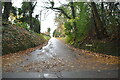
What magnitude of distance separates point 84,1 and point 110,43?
6.47 m

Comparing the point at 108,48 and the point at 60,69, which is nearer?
the point at 60,69

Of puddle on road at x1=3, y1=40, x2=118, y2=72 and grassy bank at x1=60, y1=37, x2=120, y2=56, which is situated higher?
grassy bank at x1=60, y1=37, x2=120, y2=56

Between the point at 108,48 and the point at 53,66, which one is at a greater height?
the point at 108,48

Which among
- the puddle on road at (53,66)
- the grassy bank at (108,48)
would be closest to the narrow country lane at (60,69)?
the puddle on road at (53,66)

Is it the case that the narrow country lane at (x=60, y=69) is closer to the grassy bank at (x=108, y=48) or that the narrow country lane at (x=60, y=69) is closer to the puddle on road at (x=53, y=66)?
the puddle on road at (x=53, y=66)

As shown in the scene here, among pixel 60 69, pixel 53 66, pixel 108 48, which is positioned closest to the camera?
pixel 60 69

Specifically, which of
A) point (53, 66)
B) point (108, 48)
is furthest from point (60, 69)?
point (108, 48)

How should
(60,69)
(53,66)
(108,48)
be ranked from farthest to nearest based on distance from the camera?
(108,48), (53,66), (60,69)

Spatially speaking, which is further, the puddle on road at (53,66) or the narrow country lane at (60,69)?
the puddle on road at (53,66)

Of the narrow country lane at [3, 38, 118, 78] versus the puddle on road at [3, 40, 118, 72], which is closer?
the narrow country lane at [3, 38, 118, 78]

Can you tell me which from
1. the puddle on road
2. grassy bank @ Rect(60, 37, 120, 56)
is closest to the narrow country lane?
the puddle on road

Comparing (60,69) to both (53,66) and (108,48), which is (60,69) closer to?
(53,66)

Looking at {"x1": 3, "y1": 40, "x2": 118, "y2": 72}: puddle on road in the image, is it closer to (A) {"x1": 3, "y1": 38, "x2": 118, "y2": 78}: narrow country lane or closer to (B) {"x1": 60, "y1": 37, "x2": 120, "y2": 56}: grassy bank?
(A) {"x1": 3, "y1": 38, "x2": 118, "y2": 78}: narrow country lane

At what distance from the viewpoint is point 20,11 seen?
73.8 ft
